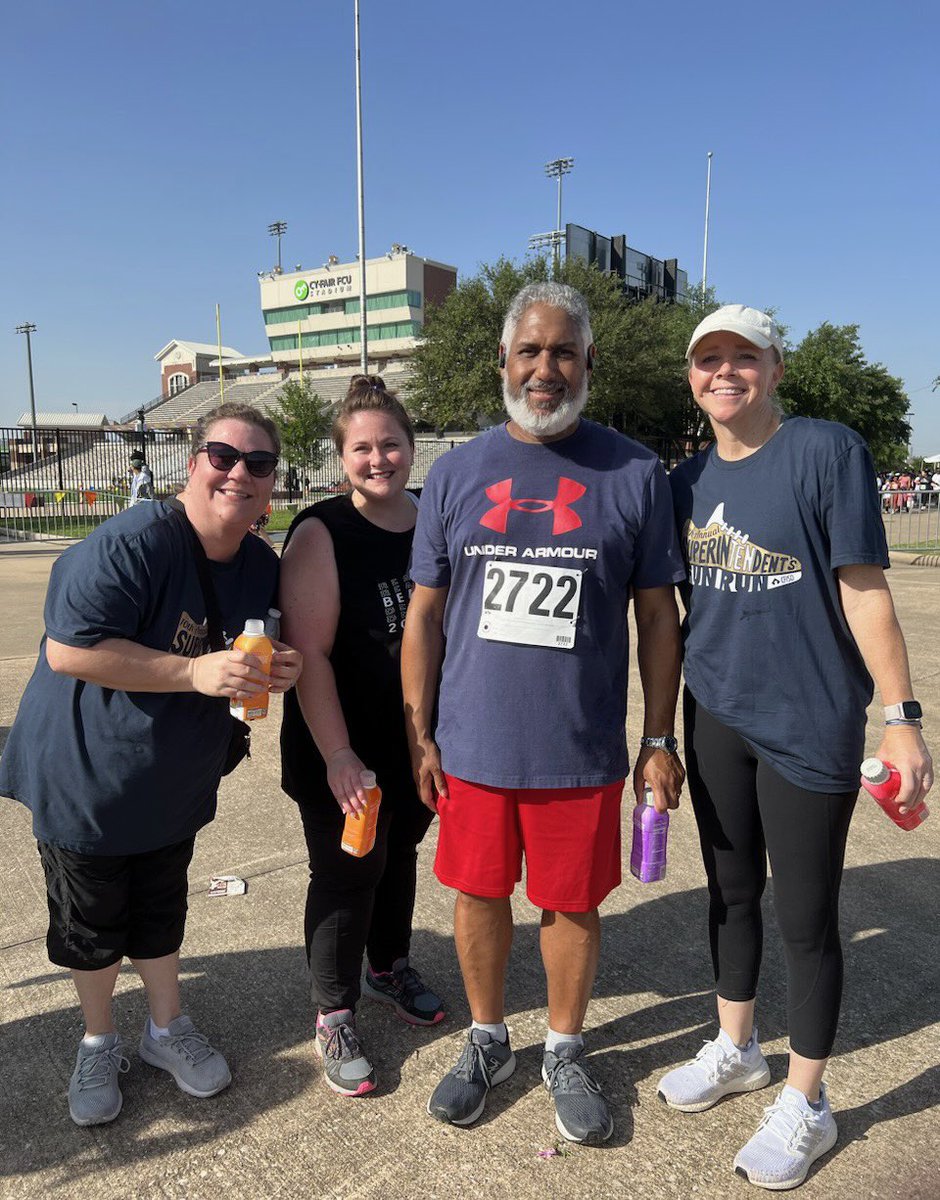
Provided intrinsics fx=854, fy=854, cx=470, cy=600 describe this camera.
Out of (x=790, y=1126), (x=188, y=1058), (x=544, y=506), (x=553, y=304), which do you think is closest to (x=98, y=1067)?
(x=188, y=1058)

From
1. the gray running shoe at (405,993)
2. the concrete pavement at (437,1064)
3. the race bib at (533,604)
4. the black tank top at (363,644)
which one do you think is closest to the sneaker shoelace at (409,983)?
the gray running shoe at (405,993)

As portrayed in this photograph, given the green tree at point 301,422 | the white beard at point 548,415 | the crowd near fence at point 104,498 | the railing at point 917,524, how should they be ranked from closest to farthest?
the white beard at point 548,415 → the railing at point 917,524 → the crowd near fence at point 104,498 → the green tree at point 301,422

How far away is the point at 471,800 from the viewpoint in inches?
93.7

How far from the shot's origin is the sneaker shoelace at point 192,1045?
2.44 metres

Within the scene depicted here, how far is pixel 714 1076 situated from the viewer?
2.39m

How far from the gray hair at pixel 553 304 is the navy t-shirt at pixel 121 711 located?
103 centimetres

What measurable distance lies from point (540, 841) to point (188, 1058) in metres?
1.19

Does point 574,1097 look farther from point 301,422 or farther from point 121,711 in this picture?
point 301,422

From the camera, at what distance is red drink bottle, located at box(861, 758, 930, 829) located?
205 cm

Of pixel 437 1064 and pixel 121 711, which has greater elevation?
pixel 121 711

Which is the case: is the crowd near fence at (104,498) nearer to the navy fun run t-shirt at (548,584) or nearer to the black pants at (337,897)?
the black pants at (337,897)

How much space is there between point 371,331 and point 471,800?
3242 inches

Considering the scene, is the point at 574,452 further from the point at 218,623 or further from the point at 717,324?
the point at 218,623

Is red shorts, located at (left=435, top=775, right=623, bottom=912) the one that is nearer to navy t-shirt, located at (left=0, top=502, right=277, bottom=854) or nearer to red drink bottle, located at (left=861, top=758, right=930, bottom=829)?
red drink bottle, located at (left=861, top=758, right=930, bottom=829)
